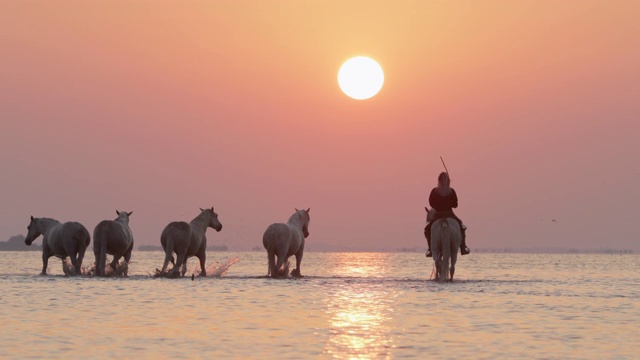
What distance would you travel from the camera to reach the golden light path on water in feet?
43.7

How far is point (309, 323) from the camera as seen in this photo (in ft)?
55.5

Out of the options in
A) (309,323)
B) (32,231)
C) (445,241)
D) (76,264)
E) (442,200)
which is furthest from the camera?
(32,231)

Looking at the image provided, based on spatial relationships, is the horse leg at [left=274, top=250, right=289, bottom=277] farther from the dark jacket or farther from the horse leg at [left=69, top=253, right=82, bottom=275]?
the horse leg at [left=69, top=253, right=82, bottom=275]

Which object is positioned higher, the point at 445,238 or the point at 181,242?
the point at 445,238

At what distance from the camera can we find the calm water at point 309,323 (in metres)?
13.4

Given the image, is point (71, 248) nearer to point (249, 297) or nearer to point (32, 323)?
point (249, 297)

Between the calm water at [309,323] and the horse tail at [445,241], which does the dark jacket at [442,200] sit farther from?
the calm water at [309,323]

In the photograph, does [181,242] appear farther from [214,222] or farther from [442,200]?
[442,200]

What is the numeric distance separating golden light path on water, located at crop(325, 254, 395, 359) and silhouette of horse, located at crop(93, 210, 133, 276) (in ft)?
27.5

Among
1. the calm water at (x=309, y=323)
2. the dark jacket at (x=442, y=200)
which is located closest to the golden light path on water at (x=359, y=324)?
the calm water at (x=309, y=323)

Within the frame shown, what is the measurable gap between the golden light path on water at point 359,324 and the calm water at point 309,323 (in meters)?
0.02

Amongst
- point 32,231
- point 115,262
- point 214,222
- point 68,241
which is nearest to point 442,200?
point 214,222

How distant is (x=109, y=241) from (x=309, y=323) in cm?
1577

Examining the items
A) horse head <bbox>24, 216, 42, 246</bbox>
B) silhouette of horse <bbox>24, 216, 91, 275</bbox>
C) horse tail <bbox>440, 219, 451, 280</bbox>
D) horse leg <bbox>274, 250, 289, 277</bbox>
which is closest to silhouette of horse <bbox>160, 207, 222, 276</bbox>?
horse leg <bbox>274, 250, 289, 277</bbox>
